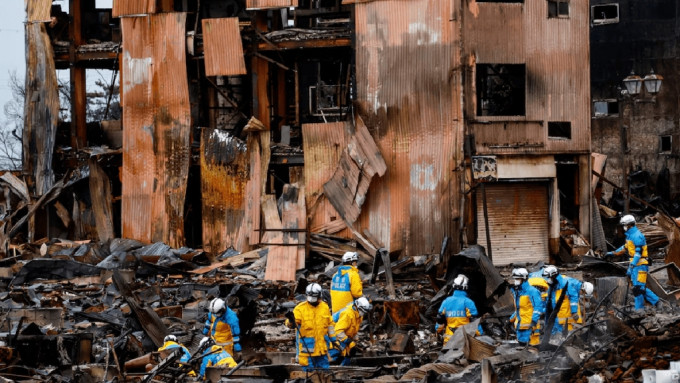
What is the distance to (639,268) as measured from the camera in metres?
20.2

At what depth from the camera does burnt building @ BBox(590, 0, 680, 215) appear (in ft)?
144

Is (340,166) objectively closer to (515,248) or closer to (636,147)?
(515,248)

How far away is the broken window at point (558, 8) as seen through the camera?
29.1m

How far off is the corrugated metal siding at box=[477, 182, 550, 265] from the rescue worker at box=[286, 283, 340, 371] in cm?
1447

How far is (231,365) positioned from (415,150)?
15510 mm

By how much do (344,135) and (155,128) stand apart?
5762mm

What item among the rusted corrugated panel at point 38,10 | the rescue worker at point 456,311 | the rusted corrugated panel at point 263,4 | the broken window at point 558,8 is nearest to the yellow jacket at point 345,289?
the rescue worker at point 456,311

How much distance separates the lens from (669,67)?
1730 inches

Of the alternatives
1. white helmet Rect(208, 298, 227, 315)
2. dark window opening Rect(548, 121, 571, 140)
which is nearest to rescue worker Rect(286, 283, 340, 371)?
white helmet Rect(208, 298, 227, 315)

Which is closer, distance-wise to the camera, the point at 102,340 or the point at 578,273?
the point at 102,340

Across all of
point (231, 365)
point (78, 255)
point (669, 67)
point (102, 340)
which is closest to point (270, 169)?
point (78, 255)

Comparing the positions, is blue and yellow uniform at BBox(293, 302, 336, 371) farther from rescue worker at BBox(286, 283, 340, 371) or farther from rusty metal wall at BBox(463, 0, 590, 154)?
rusty metal wall at BBox(463, 0, 590, 154)

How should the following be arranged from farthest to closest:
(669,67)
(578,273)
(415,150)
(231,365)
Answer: (669,67), (415,150), (578,273), (231,365)

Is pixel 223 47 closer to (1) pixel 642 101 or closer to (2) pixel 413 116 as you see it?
(2) pixel 413 116
